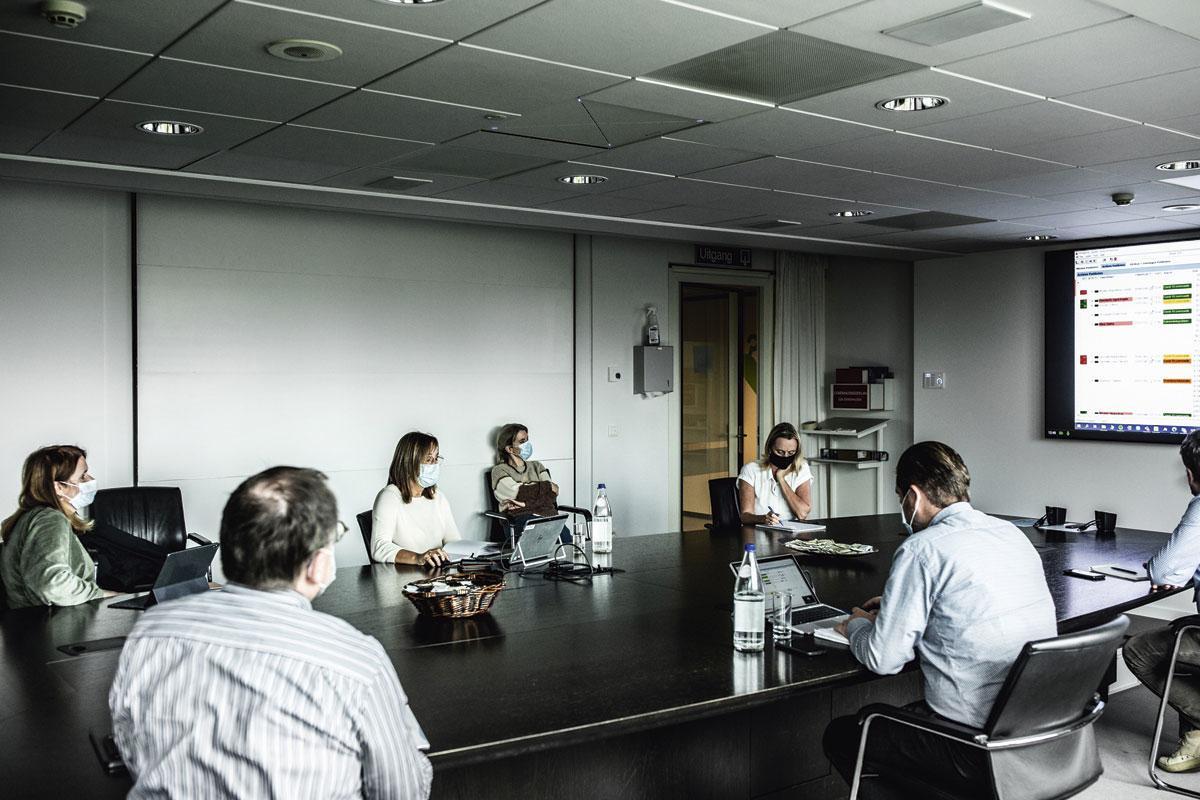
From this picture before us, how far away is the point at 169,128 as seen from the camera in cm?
420

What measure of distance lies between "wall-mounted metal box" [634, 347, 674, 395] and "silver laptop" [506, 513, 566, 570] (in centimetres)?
406

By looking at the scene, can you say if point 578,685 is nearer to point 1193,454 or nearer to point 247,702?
point 247,702

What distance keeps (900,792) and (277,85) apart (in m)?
3.05

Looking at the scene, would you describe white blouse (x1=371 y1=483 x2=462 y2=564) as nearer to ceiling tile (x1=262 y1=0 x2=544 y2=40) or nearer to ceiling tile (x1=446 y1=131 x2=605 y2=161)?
ceiling tile (x1=446 y1=131 x2=605 y2=161)

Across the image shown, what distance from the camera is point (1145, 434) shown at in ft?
→ 24.5

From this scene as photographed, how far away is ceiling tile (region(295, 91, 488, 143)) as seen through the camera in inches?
150

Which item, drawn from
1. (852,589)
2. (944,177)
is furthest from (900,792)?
(944,177)

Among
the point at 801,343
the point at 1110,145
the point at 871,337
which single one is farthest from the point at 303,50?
the point at 871,337

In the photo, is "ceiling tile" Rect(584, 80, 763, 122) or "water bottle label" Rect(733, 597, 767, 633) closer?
"water bottle label" Rect(733, 597, 767, 633)

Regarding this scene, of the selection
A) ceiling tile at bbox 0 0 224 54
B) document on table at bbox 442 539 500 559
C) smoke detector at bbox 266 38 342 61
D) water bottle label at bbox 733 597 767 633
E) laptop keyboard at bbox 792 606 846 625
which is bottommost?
laptop keyboard at bbox 792 606 846 625

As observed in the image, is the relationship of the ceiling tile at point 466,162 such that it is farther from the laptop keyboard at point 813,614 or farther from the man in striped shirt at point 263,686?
the man in striped shirt at point 263,686

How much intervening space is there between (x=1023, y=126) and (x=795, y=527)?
2192mm

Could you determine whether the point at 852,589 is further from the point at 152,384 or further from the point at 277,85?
the point at 152,384

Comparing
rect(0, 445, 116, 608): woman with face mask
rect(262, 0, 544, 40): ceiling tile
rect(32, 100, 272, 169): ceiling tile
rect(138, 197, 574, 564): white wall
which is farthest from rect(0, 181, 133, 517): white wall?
rect(262, 0, 544, 40): ceiling tile
